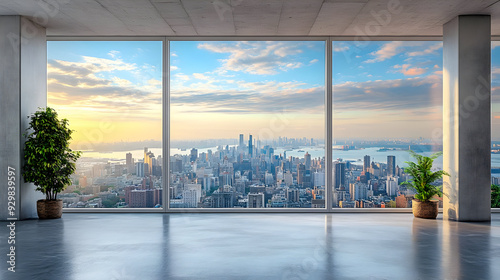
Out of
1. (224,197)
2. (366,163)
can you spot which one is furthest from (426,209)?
(224,197)

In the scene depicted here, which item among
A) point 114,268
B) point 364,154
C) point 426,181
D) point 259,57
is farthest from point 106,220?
point 426,181

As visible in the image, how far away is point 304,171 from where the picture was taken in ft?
24.6

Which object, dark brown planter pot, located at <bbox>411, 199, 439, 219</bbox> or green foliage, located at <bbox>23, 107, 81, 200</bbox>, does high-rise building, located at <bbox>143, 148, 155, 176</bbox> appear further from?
dark brown planter pot, located at <bbox>411, 199, 439, 219</bbox>

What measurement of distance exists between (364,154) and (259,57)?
2.95 meters

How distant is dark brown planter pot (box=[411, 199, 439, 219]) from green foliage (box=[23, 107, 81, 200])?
639cm

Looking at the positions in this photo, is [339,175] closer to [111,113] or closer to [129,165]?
[129,165]

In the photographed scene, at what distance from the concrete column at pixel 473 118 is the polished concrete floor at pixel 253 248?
A: 1.70 feet

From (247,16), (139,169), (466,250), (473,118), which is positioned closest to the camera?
(466,250)

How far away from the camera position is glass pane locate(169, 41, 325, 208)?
746cm

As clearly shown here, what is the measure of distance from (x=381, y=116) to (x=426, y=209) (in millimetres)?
2009

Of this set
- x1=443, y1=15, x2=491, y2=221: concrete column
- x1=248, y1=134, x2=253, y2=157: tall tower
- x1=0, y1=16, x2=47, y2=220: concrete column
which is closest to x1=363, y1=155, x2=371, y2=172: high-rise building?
x1=443, y1=15, x2=491, y2=221: concrete column

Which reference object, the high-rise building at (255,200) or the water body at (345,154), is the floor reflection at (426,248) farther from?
the high-rise building at (255,200)

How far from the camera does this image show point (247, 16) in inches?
247

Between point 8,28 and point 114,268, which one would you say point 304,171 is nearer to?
point 114,268
